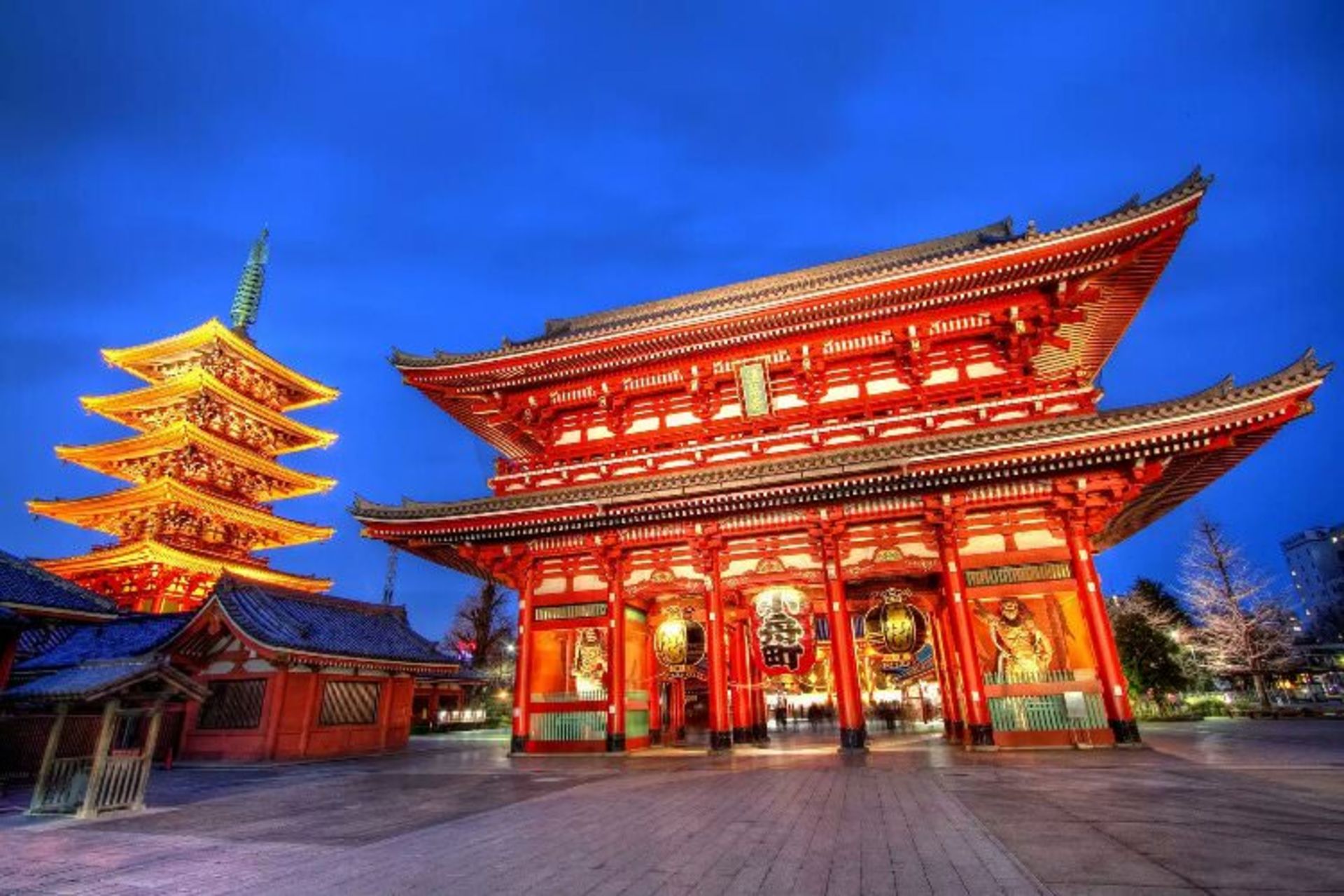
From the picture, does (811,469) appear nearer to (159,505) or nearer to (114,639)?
(114,639)

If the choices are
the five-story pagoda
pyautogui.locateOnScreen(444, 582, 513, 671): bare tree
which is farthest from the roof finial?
pyautogui.locateOnScreen(444, 582, 513, 671): bare tree

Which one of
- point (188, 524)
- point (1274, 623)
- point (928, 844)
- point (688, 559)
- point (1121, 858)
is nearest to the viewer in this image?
point (1121, 858)

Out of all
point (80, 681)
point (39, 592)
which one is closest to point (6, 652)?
point (39, 592)

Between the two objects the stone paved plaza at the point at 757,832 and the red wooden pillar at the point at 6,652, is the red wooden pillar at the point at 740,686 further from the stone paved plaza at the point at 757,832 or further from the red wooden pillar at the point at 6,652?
the red wooden pillar at the point at 6,652

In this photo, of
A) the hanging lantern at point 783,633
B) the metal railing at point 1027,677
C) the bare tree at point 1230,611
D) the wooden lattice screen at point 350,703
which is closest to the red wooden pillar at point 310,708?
the wooden lattice screen at point 350,703

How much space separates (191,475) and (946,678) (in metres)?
35.6

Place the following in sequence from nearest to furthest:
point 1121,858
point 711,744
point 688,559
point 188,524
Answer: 1. point 1121,858
2. point 711,744
3. point 688,559
4. point 188,524

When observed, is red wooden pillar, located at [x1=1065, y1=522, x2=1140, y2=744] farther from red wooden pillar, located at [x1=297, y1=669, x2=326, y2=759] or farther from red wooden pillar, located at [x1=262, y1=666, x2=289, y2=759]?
red wooden pillar, located at [x1=262, y1=666, x2=289, y2=759]

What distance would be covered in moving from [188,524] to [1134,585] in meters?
61.8

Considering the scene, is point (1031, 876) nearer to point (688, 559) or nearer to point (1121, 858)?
point (1121, 858)

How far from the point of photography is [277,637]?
55.1ft

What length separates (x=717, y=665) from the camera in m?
15.2

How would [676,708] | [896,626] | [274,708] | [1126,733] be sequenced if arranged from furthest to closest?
[676,708]
[274,708]
[896,626]
[1126,733]

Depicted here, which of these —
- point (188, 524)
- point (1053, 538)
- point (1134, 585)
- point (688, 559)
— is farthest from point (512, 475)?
point (1134, 585)
